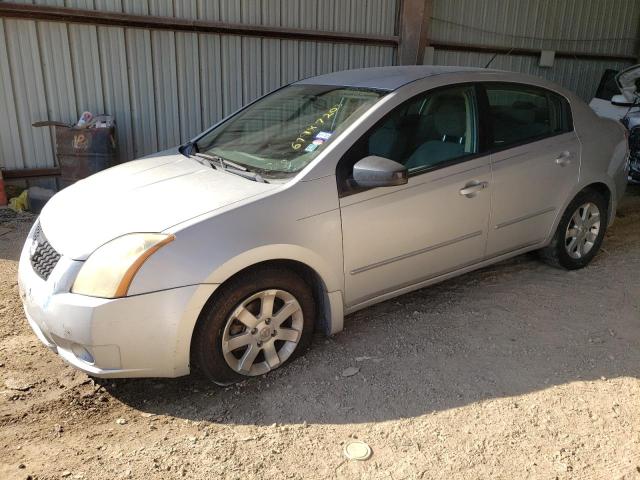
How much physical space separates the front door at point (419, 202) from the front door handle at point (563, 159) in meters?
0.76

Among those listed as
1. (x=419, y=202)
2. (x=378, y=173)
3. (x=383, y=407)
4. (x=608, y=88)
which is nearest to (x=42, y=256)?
(x=378, y=173)

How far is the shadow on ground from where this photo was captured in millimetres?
2982

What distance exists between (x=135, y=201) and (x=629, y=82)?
701 cm

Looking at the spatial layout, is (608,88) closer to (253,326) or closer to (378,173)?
(378,173)

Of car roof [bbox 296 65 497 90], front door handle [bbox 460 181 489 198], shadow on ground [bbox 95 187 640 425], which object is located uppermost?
car roof [bbox 296 65 497 90]

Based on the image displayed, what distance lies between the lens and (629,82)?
25.0 feet

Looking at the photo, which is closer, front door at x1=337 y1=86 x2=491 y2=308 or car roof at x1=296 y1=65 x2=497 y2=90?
front door at x1=337 y1=86 x2=491 y2=308

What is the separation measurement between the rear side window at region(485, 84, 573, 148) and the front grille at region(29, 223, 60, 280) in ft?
9.12

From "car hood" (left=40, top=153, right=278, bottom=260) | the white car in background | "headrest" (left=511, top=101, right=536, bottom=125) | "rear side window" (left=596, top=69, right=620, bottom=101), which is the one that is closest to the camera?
"car hood" (left=40, top=153, right=278, bottom=260)

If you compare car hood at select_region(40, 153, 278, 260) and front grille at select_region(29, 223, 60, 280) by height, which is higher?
car hood at select_region(40, 153, 278, 260)

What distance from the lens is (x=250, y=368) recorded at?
3.11 m

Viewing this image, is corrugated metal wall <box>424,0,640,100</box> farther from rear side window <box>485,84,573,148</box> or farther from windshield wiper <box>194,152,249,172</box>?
windshield wiper <box>194,152,249,172</box>

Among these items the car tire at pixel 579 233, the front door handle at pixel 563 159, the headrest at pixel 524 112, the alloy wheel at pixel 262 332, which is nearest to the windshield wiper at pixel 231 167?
the alloy wheel at pixel 262 332

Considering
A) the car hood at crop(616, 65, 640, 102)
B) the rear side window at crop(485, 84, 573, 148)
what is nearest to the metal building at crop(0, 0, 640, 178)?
the car hood at crop(616, 65, 640, 102)
